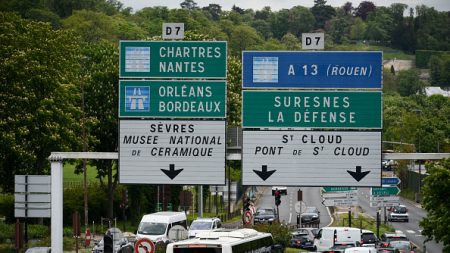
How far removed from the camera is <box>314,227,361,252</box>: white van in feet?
187

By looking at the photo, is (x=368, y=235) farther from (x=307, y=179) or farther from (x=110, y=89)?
(x=307, y=179)

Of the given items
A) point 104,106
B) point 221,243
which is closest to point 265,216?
point 104,106

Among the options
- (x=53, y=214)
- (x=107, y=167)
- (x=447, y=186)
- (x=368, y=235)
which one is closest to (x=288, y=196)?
(x=107, y=167)

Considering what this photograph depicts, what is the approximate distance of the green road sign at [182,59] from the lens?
3347 centimetres

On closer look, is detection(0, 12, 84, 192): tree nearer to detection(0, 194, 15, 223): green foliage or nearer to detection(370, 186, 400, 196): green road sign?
detection(0, 194, 15, 223): green foliage

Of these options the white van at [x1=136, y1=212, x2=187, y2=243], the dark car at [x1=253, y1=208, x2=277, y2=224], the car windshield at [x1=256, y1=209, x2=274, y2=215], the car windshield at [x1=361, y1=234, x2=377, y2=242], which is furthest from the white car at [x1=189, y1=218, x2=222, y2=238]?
the car windshield at [x1=256, y1=209, x2=274, y2=215]

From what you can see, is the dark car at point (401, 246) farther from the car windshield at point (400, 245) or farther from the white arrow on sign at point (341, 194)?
the white arrow on sign at point (341, 194)

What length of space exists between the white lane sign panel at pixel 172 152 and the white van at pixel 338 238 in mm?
23864

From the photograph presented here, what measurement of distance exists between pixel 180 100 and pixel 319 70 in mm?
3915

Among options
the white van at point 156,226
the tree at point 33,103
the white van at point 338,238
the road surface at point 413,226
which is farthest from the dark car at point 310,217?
the white van at point 156,226

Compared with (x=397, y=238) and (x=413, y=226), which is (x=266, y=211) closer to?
(x=413, y=226)

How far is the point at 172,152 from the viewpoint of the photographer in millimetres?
33250

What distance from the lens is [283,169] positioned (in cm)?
3303

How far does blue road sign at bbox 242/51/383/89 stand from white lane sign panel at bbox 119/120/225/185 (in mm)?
1836
